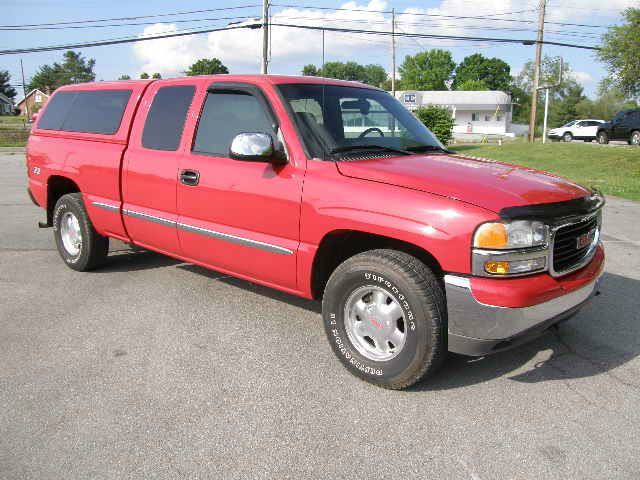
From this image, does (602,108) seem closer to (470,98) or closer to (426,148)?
(470,98)

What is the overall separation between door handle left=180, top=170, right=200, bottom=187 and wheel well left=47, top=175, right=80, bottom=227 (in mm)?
2049

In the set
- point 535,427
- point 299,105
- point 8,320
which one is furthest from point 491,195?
point 8,320

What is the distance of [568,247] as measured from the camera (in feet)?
11.1

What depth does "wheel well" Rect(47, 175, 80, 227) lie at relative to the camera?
603 centimetres

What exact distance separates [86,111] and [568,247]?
4.71 meters

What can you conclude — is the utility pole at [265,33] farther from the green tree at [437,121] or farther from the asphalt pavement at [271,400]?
the asphalt pavement at [271,400]

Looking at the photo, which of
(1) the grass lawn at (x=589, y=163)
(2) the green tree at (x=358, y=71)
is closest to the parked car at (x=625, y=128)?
(1) the grass lawn at (x=589, y=163)

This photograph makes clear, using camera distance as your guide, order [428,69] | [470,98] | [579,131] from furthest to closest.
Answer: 1. [428,69]
2. [470,98]
3. [579,131]

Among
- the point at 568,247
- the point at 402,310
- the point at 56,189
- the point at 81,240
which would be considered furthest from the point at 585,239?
the point at 56,189

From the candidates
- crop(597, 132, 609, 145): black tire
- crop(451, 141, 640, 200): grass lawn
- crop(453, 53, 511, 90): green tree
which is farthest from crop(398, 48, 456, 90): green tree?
crop(451, 141, 640, 200): grass lawn

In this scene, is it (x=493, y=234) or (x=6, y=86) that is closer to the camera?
(x=493, y=234)

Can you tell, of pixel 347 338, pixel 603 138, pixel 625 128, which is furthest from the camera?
pixel 603 138

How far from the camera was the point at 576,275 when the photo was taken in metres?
3.47

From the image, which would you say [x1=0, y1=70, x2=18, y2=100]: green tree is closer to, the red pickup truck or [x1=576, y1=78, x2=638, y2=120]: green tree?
[x1=576, y1=78, x2=638, y2=120]: green tree
